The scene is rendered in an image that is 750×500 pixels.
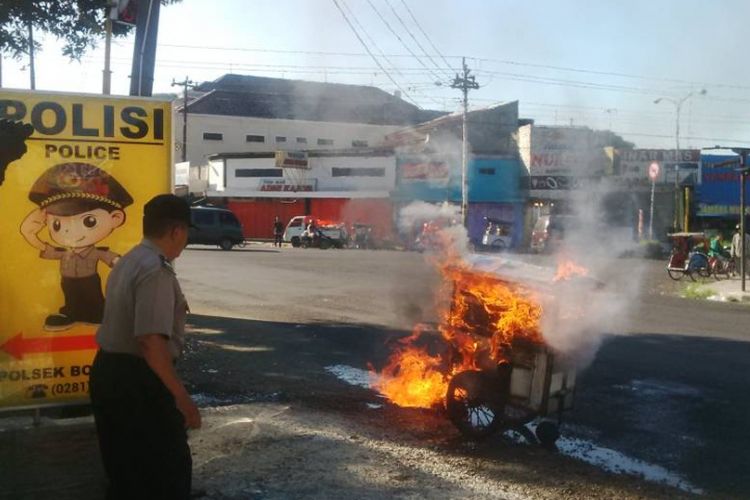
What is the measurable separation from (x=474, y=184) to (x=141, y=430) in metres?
34.3

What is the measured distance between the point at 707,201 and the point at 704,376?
3319cm

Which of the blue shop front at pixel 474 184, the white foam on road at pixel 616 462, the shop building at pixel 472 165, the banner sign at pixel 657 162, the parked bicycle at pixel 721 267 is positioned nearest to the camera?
the white foam on road at pixel 616 462

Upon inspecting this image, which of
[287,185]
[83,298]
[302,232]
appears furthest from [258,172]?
[83,298]

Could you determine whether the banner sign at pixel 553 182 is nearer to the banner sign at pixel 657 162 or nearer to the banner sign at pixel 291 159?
the banner sign at pixel 657 162

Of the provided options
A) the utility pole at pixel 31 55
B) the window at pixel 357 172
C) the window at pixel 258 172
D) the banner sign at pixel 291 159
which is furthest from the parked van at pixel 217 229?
the utility pole at pixel 31 55

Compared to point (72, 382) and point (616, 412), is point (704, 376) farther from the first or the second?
point (72, 382)

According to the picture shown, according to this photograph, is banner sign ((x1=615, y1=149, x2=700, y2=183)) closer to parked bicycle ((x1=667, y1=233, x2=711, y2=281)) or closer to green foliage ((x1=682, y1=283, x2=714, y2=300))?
parked bicycle ((x1=667, y1=233, x2=711, y2=281))

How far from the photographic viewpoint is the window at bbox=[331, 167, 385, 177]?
129ft

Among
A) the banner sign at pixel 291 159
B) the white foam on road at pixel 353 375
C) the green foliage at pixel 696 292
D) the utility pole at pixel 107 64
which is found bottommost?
the green foliage at pixel 696 292

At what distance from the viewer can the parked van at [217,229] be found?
29.7m

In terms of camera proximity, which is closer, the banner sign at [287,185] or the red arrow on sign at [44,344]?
the red arrow on sign at [44,344]

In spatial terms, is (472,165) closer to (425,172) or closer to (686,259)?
(425,172)

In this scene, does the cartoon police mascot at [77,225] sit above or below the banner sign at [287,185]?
below

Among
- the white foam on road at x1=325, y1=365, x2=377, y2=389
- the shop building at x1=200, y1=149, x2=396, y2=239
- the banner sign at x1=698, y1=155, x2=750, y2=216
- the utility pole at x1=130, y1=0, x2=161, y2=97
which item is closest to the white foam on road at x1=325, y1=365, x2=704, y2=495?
the white foam on road at x1=325, y1=365, x2=377, y2=389
